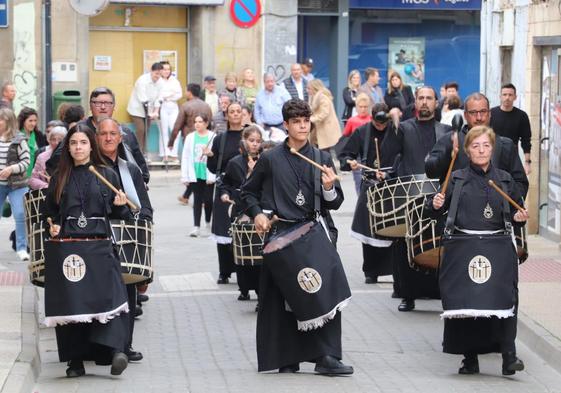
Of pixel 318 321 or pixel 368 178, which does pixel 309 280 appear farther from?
pixel 368 178

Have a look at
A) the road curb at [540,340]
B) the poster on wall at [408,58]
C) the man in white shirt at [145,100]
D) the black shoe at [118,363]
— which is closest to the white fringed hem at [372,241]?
the road curb at [540,340]

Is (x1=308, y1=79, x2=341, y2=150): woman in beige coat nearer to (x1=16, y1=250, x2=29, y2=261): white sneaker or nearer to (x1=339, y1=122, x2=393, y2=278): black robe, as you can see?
(x1=16, y1=250, x2=29, y2=261): white sneaker

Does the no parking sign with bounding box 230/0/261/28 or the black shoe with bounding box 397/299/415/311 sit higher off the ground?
the no parking sign with bounding box 230/0/261/28

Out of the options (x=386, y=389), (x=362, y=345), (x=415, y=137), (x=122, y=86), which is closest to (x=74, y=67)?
(x=122, y=86)

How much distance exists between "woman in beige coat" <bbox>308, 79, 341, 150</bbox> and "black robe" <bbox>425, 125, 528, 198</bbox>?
12.9 meters

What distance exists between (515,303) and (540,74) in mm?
8812

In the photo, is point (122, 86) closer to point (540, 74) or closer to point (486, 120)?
point (540, 74)

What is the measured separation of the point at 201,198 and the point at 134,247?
8404 millimetres

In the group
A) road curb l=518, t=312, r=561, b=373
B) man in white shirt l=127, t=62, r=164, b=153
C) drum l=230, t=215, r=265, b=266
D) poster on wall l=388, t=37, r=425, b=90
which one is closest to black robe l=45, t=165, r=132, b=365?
drum l=230, t=215, r=265, b=266

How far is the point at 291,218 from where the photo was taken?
33.4 ft

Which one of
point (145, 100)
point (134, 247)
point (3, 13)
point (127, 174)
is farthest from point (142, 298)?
point (3, 13)

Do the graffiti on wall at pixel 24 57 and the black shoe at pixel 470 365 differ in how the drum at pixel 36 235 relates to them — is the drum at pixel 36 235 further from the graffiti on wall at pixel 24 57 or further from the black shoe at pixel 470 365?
the graffiti on wall at pixel 24 57

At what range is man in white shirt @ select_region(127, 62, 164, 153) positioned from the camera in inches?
1030

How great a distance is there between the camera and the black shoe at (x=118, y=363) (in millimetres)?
10000
